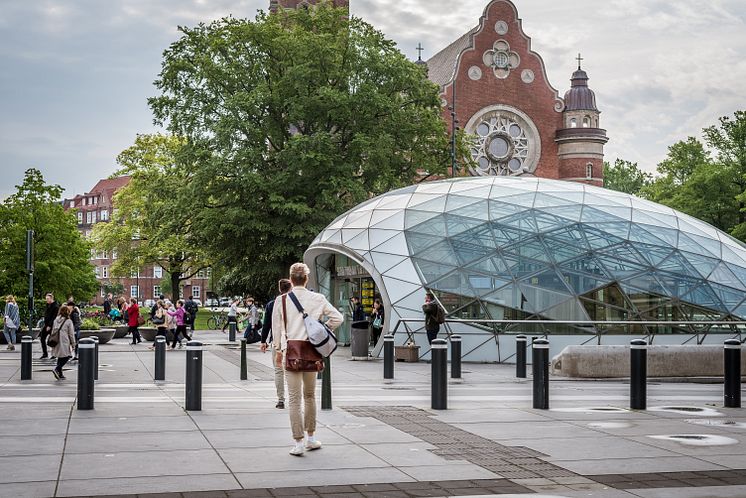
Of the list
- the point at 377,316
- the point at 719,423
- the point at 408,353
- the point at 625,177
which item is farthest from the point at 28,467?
the point at 625,177

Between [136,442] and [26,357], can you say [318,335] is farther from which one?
[26,357]

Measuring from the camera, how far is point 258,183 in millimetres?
33969

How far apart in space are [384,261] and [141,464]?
54.8 feet

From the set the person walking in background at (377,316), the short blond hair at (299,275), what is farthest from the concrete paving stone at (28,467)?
the person walking in background at (377,316)

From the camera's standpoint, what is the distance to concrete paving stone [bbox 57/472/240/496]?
688 centimetres

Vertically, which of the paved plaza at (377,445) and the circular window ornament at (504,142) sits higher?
the circular window ornament at (504,142)

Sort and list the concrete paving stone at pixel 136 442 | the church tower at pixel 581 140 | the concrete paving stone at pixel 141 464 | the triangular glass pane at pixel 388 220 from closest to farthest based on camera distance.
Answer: the concrete paving stone at pixel 141 464 < the concrete paving stone at pixel 136 442 < the triangular glass pane at pixel 388 220 < the church tower at pixel 581 140

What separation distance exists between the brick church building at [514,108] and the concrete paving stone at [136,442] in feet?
193

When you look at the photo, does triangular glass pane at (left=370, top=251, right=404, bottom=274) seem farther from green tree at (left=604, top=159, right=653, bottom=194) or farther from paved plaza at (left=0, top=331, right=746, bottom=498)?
green tree at (left=604, top=159, right=653, bottom=194)

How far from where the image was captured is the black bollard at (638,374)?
472 inches

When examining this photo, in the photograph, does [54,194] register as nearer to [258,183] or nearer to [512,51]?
[258,183]

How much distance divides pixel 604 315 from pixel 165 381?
11.3 m

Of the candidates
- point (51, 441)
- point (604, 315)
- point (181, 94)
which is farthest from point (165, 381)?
point (181, 94)

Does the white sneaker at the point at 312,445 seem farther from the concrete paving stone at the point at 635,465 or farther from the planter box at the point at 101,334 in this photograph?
the planter box at the point at 101,334
